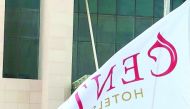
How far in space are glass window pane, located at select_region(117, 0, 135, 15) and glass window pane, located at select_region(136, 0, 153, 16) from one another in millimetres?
170

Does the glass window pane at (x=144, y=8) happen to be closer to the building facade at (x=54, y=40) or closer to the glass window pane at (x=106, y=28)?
the building facade at (x=54, y=40)

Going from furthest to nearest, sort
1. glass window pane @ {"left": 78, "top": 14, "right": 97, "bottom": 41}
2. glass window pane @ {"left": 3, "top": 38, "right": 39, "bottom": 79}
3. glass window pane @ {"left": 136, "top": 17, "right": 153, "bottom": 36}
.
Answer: glass window pane @ {"left": 136, "top": 17, "right": 153, "bottom": 36} → glass window pane @ {"left": 78, "top": 14, "right": 97, "bottom": 41} → glass window pane @ {"left": 3, "top": 38, "right": 39, "bottom": 79}

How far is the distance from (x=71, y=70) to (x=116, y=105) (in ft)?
50.5

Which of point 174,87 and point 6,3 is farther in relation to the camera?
point 6,3

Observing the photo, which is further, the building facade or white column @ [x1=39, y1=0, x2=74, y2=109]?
the building facade

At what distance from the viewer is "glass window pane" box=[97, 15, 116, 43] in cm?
2216

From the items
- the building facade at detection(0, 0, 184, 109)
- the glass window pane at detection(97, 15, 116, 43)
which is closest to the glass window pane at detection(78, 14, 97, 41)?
the building facade at detection(0, 0, 184, 109)

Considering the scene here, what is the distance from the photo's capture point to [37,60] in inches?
852

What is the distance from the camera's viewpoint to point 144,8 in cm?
2256

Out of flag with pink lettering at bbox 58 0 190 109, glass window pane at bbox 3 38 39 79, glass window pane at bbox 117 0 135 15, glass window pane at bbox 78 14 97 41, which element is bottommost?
flag with pink lettering at bbox 58 0 190 109

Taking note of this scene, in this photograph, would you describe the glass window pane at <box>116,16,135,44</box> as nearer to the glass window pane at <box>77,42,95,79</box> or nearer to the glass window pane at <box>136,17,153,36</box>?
the glass window pane at <box>136,17,153,36</box>

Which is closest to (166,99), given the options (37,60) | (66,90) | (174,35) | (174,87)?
(174,87)

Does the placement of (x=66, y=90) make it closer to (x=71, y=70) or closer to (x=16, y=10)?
(x=71, y=70)

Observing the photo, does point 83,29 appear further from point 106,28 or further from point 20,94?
point 20,94
